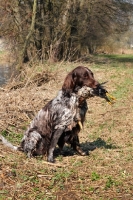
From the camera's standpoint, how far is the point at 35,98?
536 inches

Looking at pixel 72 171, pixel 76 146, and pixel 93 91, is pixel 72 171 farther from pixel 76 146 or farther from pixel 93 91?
pixel 93 91

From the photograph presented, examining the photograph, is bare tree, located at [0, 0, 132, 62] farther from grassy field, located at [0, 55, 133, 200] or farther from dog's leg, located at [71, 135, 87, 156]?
dog's leg, located at [71, 135, 87, 156]

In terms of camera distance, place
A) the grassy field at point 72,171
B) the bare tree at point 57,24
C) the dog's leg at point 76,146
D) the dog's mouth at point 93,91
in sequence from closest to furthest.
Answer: the grassy field at point 72,171 → the dog's mouth at point 93,91 → the dog's leg at point 76,146 → the bare tree at point 57,24

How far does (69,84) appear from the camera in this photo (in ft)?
21.0

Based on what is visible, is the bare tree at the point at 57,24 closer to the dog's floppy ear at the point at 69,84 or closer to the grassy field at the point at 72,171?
the grassy field at the point at 72,171

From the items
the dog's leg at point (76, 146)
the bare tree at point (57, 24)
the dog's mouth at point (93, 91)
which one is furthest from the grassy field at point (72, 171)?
the bare tree at point (57, 24)

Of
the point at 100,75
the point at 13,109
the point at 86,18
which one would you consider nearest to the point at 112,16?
the point at 86,18

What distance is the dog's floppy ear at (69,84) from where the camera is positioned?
631cm

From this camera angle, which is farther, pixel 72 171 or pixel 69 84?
pixel 69 84

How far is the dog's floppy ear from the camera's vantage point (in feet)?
20.7

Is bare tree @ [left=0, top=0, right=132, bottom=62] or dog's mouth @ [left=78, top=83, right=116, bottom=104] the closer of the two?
dog's mouth @ [left=78, top=83, right=116, bottom=104]

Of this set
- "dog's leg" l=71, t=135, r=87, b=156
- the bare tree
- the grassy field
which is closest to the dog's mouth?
"dog's leg" l=71, t=135, r=87, b=156

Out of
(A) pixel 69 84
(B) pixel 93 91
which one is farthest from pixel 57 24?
(B) pixel 93 91

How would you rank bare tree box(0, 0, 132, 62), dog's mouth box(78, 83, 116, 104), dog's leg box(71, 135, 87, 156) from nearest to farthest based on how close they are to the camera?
dog's mouth box(78, 83, 116, 104)
dog's leg box(71, 135, 87, 156)
bare tree box(0, 0, 132, 62)
